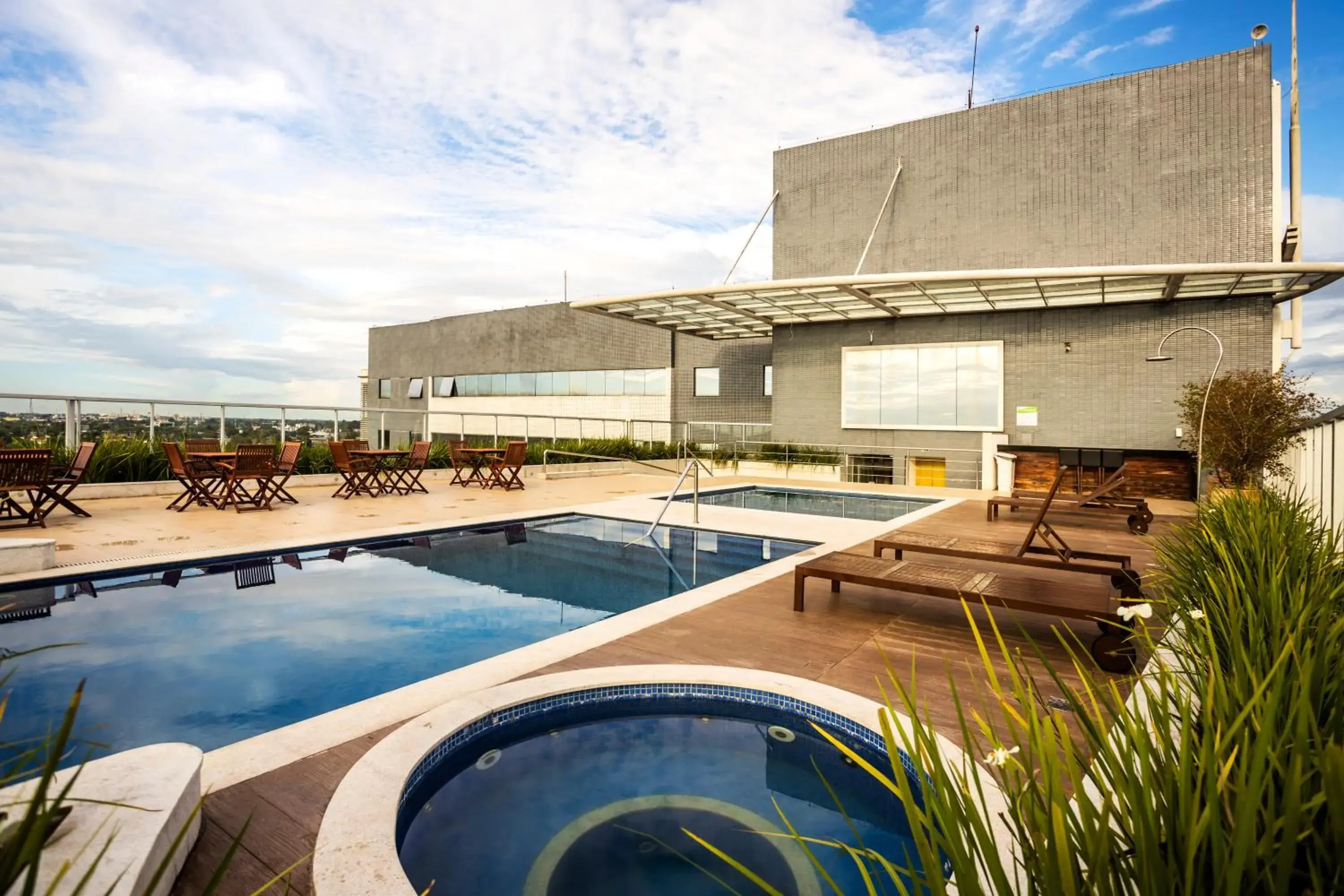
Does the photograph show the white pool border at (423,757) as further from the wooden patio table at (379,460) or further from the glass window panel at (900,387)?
the glass window panel at (900,387)

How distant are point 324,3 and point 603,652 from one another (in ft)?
39.5

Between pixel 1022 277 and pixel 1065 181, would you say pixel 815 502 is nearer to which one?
pixel 1022 277

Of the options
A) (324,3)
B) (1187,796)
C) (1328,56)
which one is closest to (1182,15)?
(1328,56)

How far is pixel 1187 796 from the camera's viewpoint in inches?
40.1

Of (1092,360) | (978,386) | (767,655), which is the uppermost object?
(1092,360)

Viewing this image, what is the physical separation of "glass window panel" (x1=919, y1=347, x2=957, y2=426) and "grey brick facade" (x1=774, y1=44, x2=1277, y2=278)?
7.00 ft

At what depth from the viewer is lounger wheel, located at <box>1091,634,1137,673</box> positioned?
367cm

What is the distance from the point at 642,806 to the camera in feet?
8.63

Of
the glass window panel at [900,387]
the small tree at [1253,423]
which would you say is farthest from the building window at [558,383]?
the small tree at [1253,423]

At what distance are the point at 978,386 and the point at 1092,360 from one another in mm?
2280

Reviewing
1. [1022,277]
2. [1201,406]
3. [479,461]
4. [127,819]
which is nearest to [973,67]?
[1022,277]

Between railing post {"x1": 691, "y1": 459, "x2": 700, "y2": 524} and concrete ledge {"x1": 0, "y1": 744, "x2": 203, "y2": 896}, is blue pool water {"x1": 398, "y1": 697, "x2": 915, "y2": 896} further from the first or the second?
railing post {"x1": 691, "y1": 459, "x2": 700, "y2": 524}

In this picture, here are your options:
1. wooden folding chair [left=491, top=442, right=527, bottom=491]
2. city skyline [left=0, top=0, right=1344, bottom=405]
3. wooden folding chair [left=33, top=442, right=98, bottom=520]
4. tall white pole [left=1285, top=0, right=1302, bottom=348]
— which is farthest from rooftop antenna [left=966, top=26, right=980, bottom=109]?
wooden folding chair [left=33, top=442, right=98, bottom=520]

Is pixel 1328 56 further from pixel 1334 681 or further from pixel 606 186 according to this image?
pixel 1334 681
